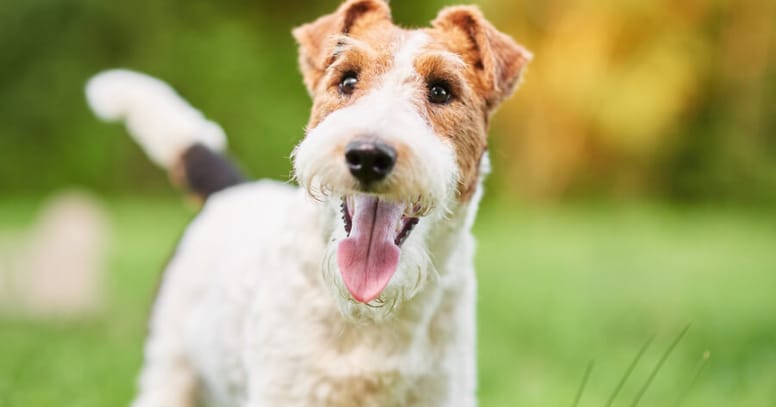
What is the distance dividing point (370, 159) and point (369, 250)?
13.4 inches

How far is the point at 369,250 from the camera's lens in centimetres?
289

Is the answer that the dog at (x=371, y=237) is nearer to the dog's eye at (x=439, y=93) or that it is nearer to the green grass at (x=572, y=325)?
the dog's eye at (x=439, y=93)

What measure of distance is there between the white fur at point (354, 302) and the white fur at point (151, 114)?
4.19ft

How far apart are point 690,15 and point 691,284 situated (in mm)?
13602

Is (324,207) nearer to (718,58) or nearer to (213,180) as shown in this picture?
(213,180)

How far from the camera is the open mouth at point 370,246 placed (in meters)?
2.85

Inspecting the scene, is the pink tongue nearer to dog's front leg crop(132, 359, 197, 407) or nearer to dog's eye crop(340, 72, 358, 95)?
dog's eye crop(340, 72, 358, 95)

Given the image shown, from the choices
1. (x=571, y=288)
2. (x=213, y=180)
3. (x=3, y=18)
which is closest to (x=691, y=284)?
(x=571, y=288)

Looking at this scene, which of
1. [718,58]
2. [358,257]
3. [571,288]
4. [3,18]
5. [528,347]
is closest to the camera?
[358,257]

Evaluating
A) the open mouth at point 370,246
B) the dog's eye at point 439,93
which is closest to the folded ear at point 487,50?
the dog's eye at point 439,93

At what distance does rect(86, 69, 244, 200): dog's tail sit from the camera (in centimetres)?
470

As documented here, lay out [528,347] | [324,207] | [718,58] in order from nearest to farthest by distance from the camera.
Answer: [324,207] → [528,347] → [718,58]

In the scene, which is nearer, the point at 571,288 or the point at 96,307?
the point at 96,307

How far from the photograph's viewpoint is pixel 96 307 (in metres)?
7.72
